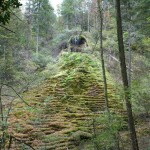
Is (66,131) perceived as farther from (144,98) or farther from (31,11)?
(31,11)

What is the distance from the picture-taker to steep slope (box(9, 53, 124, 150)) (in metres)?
11.0

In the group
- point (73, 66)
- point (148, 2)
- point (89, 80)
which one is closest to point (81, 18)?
point (73, 66)

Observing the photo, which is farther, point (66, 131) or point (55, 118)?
point (55, 118)

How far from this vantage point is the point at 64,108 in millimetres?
15062

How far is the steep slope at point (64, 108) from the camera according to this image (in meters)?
11.0

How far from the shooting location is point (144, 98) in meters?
11.6

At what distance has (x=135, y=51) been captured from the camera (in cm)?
2772

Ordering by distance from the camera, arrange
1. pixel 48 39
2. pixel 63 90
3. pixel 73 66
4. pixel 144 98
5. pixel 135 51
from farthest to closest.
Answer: pixel 48 39 < pixel 135 51 < pixel 73 66 < pixel 63 90 < pixel 144 98

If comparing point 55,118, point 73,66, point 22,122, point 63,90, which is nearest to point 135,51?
point 73,66

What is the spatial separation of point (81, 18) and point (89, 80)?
2640 centimetres

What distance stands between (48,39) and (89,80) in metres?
26.4

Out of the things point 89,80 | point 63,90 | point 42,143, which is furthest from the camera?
point 89,80

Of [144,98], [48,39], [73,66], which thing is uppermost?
[48,39]

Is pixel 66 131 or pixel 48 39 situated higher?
pixel 48 39
